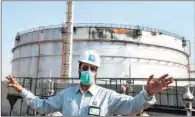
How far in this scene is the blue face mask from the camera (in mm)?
2504

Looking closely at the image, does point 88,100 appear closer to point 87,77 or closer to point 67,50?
point 87,77

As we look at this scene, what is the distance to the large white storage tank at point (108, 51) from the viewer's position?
22.6 meters

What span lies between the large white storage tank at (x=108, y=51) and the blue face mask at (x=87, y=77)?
64.6 feet

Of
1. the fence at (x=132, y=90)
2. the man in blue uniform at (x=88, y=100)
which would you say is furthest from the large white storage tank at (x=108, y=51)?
the man in blue uniform at (x=88, y=100)

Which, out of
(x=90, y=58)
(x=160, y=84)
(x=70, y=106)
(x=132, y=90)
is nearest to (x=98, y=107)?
(x=70, y=106)

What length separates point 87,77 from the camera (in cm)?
250

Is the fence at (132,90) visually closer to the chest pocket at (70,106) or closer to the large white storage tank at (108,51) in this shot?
the chest pocket at (70,106)

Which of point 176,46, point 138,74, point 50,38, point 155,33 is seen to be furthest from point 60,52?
point 176,46

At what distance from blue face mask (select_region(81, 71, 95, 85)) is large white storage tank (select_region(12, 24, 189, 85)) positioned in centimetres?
1969

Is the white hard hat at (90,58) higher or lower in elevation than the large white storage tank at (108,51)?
lower

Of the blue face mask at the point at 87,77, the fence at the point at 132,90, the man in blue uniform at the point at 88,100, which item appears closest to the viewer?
the man in blue uniform at the point at 88,100

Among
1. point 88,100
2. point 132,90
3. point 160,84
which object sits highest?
point 160,84

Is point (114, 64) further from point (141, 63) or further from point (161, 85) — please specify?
point (161, 85)

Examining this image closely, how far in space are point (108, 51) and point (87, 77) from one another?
66.1 ft
